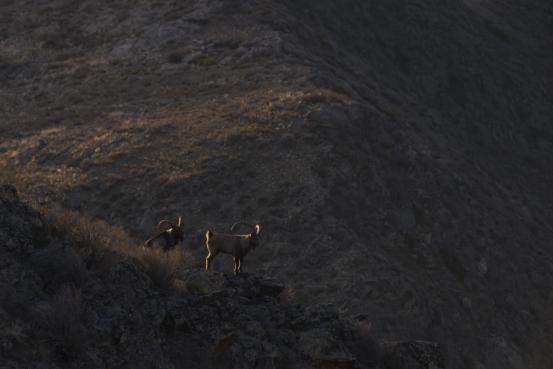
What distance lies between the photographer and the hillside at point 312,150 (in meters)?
27.8

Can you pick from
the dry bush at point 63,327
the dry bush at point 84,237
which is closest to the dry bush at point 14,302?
the dry bush at point 63,327

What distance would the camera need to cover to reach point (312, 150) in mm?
32625

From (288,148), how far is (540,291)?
11914mm

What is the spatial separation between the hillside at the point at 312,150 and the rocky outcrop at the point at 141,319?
1083 cm

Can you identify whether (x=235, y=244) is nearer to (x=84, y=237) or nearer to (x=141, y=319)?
(x=84, y=237)

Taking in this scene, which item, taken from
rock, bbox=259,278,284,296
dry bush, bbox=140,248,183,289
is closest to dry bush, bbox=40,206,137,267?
dry bush, bbox=140,248,183,289

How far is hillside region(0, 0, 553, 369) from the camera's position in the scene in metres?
27.8

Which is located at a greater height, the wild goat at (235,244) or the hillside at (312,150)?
the wild goat at (235,244)

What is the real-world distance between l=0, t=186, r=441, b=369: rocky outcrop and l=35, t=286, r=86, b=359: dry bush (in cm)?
1

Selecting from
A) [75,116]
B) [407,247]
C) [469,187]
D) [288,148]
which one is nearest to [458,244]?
[407,247]

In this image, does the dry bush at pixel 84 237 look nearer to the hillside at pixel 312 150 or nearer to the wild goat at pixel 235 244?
the wild goat at pixel 235 244

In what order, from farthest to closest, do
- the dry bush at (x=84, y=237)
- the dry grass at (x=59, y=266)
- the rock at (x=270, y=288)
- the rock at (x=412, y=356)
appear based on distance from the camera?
1. the rock at (x=270, y=288)
2. the rock at (x=412, y=356)
3. the dry bush at (x=84, y=237)
4. the dry grass at (x=59, y=266)

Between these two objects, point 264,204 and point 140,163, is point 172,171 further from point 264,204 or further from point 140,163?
point 264,204

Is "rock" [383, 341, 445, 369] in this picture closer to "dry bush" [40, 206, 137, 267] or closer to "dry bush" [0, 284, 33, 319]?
"dry bush" [40, 206, 137, 267]
